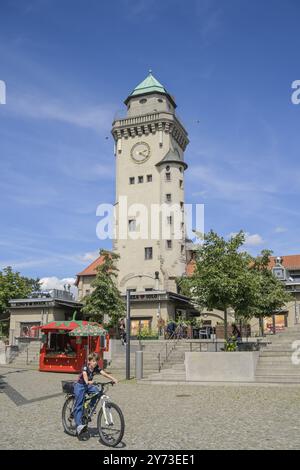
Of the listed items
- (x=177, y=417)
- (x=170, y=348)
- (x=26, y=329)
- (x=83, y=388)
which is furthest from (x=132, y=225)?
(x=83, y=388)

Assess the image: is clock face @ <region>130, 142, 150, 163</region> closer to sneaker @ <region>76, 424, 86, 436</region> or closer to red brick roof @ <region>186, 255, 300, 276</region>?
red brick roof @ <region>186, 255, 300, 276</region>

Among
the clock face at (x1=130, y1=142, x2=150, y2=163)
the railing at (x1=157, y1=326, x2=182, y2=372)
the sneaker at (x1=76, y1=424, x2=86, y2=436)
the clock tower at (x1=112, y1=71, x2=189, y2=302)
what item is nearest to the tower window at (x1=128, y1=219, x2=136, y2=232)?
the clock tower at (x1=112, y1=71, x2=189, y2=302)

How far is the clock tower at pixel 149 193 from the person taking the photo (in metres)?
50.3

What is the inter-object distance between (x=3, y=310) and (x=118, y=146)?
79.4 feet

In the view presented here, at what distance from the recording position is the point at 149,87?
187 ft

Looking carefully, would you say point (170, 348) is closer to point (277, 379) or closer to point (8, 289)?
point (277, 379)

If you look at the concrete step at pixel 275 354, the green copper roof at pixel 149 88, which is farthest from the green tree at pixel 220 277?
the green copper roof at pixel 149 88

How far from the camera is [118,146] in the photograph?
56.1 meters

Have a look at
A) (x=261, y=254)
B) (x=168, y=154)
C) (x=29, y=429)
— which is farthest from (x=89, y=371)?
(x=168, y=154)

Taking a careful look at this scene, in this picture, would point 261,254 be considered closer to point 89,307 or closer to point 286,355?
point 286,355

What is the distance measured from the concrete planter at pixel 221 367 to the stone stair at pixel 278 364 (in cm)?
58

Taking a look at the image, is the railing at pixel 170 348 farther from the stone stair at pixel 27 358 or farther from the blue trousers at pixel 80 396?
the blue trousers at pixel 80 396

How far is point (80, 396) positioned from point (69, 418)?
73cm

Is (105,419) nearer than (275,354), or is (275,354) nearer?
(105,419)
